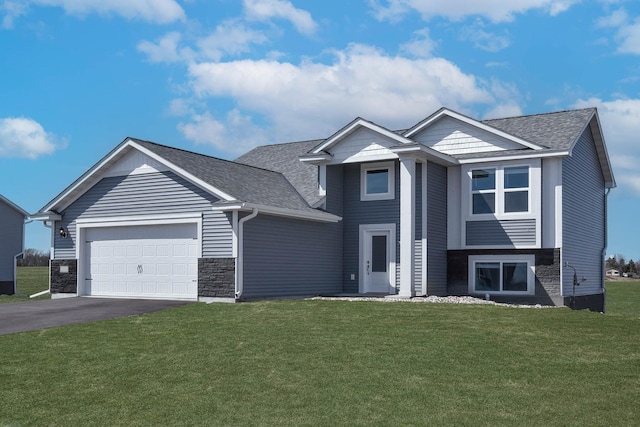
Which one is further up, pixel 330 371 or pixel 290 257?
pixel 290 257

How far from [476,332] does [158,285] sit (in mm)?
10581

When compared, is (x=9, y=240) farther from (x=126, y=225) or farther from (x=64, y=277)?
(x=126, y=225)

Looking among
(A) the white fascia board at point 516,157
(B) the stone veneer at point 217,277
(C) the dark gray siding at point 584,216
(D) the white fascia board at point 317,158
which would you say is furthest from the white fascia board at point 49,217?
(C) the dark gray siding at point 584,216

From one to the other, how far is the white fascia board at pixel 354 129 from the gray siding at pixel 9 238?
17310 millimetres

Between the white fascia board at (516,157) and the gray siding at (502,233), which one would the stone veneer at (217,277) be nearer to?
the gray siding at (502,233)

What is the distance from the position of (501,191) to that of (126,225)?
1143cm

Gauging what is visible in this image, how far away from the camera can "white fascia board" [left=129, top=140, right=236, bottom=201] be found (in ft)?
63.8

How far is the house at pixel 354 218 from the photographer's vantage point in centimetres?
2028

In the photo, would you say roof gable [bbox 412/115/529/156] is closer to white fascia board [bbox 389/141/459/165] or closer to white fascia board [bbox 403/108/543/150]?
white fascia board [bbox 403/108/543/150]

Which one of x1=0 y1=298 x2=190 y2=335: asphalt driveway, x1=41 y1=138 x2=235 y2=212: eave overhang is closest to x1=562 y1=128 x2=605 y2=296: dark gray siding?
x1=41 y1=138 x2=235 y2=212: eave overhang

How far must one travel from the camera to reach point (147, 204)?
21234 mm

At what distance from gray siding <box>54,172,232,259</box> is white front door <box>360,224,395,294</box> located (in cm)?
565

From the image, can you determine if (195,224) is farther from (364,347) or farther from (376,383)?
(376,383)

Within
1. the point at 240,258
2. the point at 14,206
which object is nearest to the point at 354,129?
the point at 240,258
